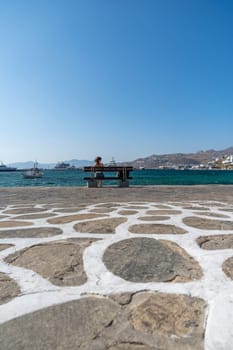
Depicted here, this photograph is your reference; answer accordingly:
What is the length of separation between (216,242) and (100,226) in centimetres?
173

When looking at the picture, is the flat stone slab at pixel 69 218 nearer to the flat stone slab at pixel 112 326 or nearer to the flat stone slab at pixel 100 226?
the flat stone slab at pixel 100 226

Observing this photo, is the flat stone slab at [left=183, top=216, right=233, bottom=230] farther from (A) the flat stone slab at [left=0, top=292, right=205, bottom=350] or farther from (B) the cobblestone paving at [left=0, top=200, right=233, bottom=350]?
(A) the flat stone slab at [left=0, top=292, right=205, bottom=350]

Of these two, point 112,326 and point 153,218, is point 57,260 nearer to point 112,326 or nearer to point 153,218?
point 112,326

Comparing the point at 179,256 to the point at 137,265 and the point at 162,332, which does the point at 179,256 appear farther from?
the point at 162,332

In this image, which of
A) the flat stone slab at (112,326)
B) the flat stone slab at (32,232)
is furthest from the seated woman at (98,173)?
the flat stone slab at (112,326)

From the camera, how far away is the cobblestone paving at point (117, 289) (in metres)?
1.42

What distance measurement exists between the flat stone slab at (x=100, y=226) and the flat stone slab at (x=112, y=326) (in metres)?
1.82

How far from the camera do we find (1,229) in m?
3.82

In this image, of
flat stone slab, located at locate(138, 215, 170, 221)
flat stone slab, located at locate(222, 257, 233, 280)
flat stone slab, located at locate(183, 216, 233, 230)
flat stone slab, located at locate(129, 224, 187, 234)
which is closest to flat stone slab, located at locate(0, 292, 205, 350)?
flat stone slab, located at locate(222, 257, 233, 280)

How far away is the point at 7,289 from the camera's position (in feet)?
6.35

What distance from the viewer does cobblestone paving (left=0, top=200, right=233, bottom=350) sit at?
1.42 meters

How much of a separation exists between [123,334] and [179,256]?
132cm

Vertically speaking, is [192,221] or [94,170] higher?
[94,170]

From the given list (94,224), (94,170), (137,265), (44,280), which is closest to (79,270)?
(44,280)
